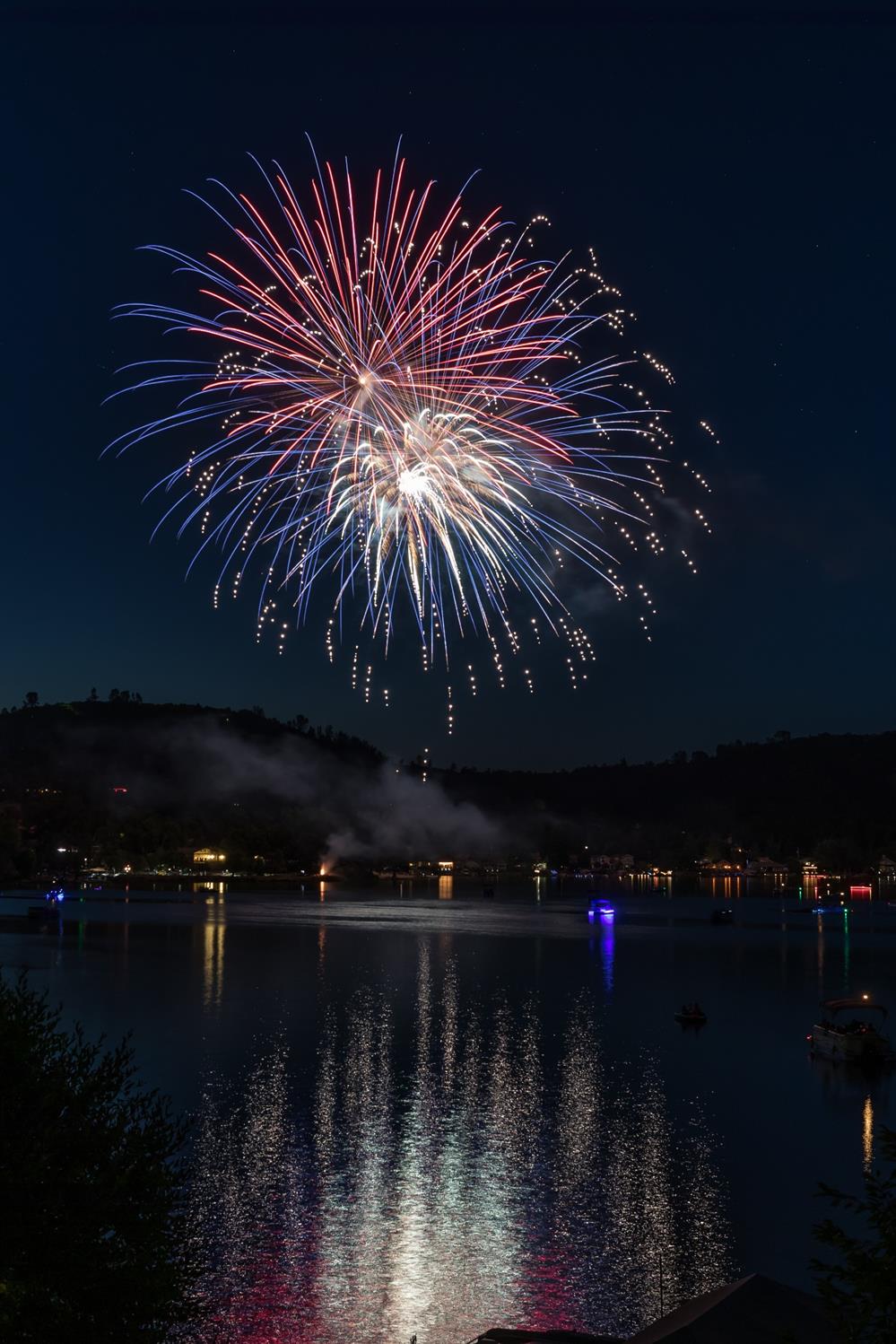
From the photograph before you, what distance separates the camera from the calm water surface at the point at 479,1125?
21.9m

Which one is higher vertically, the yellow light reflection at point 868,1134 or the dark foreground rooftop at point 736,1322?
the dark foreground rooftop at point 736,1322

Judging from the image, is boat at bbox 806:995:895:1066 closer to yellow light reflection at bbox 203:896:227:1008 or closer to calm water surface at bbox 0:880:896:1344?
calm water surface at bbox 0:880:896:1344

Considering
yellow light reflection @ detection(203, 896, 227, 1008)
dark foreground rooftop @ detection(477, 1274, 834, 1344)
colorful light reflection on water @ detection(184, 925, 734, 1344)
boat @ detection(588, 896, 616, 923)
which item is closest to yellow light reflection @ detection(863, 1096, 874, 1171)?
colorful light reflection on water @ detection(184, 925, 734, 1344)

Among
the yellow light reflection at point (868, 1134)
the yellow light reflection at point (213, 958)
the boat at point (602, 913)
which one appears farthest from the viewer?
the boat at point (602, 913)

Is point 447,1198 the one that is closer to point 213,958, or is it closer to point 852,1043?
point 852,1043

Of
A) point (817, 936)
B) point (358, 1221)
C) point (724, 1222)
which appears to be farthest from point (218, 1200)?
point (817, 936)

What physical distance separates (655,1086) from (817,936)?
74.6 m

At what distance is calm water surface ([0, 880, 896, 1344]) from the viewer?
2189cm

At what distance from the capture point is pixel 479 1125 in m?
33.8

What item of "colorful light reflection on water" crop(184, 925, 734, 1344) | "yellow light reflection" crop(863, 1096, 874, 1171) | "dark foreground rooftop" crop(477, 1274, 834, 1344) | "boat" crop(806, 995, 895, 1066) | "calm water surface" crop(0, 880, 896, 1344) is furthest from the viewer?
"boat" crop(806, 995, 895, 1066)

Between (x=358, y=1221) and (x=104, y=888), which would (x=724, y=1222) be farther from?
(x=104, y=888)

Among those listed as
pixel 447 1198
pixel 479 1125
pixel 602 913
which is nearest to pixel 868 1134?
pixel 479 1125

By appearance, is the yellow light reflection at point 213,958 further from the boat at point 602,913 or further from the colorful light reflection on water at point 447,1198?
the boat at point 602,913

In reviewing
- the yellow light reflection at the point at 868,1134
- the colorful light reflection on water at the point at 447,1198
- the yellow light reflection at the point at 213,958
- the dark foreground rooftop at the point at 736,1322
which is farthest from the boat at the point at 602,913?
the dark foreground rooftop at the point at 736,1322
